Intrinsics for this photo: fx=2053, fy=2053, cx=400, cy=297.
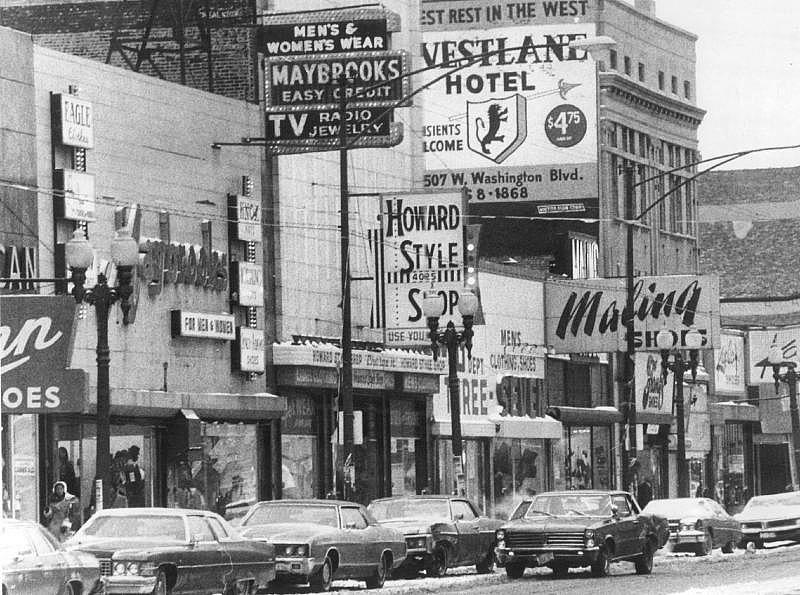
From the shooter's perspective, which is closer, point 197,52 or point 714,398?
point 197,52

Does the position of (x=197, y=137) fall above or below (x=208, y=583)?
above

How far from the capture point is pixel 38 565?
66.0 feet

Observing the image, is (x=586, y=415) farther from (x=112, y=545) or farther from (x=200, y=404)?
(x=112, y=545)

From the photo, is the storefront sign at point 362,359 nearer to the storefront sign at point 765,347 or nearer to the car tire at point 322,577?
the car tire at point 322,577

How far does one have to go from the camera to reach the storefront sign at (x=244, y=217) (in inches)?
1644

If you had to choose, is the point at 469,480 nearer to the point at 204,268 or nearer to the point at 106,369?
the point at 204,268

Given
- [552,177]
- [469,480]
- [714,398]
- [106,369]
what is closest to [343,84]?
[106,369]

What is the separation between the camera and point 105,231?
36.8 metres

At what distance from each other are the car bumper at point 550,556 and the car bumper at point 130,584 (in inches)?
430

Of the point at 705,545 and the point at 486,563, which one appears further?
the point at 705,545

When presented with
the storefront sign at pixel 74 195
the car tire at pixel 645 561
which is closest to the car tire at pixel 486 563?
the car tire at pixel 645 561

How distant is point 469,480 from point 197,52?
14.6 metres

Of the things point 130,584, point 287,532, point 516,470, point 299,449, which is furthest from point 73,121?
point 516,470

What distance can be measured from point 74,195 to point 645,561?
11.7 meters
